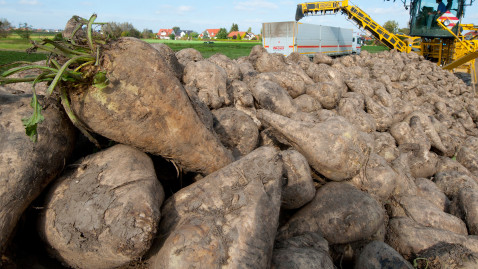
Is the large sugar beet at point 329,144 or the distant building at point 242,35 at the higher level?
the distant building at point 242,35

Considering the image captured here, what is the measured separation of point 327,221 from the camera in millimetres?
2746

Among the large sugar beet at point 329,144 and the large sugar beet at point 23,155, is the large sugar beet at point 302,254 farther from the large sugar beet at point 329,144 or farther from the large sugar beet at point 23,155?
the large sugar beet at point 23,155

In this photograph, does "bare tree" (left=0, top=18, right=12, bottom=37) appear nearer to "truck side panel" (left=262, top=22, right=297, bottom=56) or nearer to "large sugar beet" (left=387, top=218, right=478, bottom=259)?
"large sugar beet" (left=387, top=218, right=478, bottom=259)

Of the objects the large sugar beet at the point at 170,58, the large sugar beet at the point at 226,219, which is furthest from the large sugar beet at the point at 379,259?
the large sugar beet at the point at 170,58

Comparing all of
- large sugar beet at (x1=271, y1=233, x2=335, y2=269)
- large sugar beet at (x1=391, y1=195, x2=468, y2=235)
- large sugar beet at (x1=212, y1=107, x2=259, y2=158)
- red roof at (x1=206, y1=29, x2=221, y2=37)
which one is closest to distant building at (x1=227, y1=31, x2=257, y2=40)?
red roof at (x1=206, y1=29, x2=221, y2=37)

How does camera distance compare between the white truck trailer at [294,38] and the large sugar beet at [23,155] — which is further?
the white truck trailer at [294,38]

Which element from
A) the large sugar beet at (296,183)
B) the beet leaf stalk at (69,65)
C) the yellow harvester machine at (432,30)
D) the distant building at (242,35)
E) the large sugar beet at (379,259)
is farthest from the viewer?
the distant building at (242,35)

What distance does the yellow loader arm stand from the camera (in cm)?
1617

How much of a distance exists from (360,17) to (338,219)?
16.4 metres

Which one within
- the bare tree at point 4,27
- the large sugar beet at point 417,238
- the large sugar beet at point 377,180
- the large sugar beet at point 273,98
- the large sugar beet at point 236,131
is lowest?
the large sugar beet at point 417,238

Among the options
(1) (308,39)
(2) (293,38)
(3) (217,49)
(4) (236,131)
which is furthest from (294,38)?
(3) (217,49)

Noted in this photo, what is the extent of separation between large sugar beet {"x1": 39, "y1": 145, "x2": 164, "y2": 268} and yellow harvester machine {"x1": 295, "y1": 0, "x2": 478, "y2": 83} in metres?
14.8

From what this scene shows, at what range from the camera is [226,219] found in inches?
78.5

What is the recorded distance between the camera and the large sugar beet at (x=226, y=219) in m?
1.78
